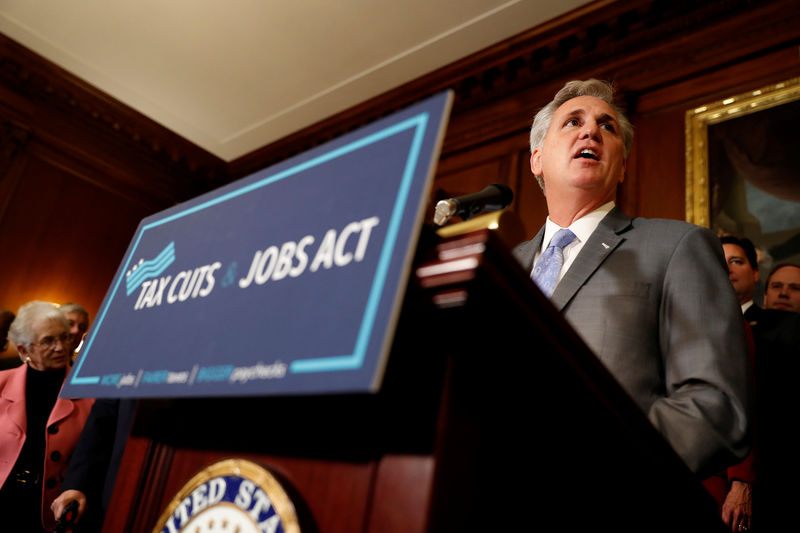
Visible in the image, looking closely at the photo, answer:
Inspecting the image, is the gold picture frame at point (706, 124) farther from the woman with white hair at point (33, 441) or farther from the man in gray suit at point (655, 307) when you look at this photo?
the woman with white hair at point (33, 441)

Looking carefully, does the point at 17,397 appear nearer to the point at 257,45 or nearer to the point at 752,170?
the point at 257,45

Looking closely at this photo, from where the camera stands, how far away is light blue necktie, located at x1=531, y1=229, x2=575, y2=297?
1.31 metres

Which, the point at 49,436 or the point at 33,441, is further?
the point at 33,441

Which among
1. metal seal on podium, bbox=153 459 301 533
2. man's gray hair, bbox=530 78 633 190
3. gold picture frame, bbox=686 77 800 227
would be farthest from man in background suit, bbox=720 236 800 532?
metal seal on podium, bbox=153 459 301 533

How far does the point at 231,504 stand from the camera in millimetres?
667

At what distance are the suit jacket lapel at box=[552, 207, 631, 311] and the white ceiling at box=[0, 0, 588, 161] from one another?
11.2 feet

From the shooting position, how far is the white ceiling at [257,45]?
4.66 m

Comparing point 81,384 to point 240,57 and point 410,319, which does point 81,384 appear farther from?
point 240,57

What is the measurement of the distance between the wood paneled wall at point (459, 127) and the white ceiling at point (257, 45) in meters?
0.13

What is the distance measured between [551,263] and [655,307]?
0.24 metres

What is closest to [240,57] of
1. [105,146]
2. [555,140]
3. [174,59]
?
[174,59]

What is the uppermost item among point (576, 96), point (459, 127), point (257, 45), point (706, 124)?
point (257, 45)

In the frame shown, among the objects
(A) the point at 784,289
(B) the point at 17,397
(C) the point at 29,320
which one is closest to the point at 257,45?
(C) the point at 29,320

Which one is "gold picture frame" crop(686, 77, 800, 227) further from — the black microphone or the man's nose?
the black microphone
